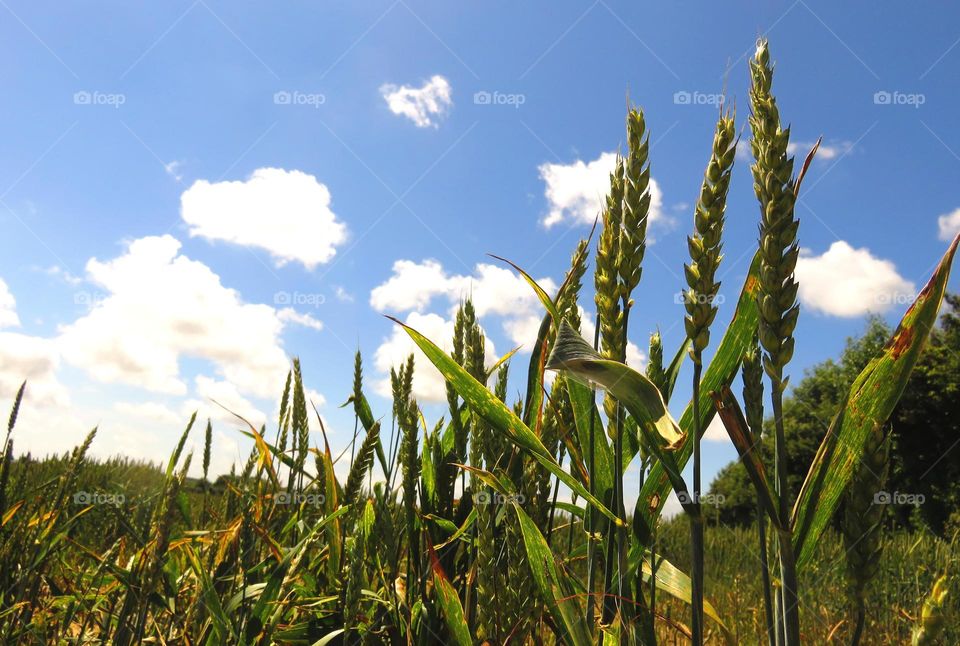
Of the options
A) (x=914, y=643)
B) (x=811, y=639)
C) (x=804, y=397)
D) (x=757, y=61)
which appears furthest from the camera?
(x=804, y=397)

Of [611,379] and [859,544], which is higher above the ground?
[611,379]

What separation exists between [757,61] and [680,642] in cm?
318

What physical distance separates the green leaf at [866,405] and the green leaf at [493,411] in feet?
1.18

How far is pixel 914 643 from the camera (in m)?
0.68

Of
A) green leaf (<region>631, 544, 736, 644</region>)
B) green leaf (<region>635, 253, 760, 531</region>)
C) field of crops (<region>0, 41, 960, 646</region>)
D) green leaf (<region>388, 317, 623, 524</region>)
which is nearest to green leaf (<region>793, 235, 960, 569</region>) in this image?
field of crops (<region>0, 41, 960, 646</region>)

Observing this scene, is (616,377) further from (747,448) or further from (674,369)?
(674,369)

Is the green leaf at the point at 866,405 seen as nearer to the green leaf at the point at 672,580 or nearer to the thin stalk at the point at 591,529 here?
the thin stalk at the point at 591,529

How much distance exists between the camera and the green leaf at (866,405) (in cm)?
90

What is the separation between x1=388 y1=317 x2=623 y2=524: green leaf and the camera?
1126 mm

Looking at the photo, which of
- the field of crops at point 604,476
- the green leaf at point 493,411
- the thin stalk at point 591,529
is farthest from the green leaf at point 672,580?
the green leaf at point 493,411

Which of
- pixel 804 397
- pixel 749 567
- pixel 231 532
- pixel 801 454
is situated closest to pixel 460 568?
pixel 231 532

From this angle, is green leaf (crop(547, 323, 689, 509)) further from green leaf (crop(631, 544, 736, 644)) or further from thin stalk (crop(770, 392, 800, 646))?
green leaf (crop(631, 544, 736, 644))

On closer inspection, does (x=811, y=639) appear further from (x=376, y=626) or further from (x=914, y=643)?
(x=914, y=643)

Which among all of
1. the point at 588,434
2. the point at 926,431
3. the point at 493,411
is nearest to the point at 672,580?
the point at 588,434
